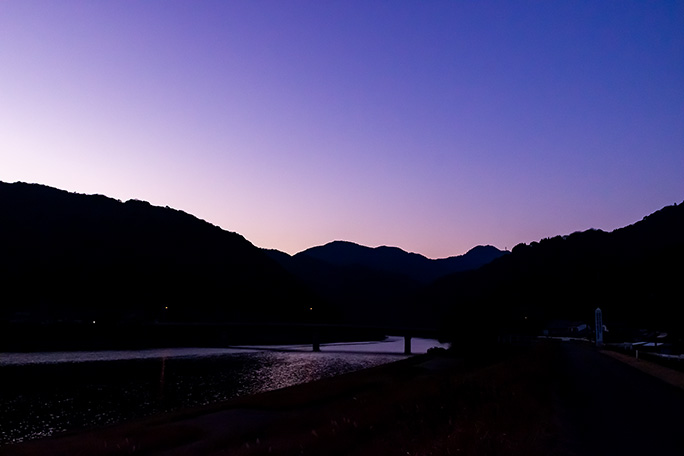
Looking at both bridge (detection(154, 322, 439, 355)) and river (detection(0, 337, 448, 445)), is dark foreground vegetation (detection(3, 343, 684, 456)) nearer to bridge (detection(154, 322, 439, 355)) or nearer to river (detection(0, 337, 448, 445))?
river (detection(0, 337, 448, 445))

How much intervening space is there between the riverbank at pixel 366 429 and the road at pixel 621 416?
77cm

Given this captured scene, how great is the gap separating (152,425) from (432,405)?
65.9 feet

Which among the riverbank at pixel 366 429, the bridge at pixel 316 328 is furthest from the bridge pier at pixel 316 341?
the riverbank at pixel 366 429

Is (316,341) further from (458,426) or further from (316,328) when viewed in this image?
(458,426)

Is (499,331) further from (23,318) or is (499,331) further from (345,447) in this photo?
(23,318)

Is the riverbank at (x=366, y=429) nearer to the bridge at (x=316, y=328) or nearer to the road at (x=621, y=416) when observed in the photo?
the road at (x=621, y=416)

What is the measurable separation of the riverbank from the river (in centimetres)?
975

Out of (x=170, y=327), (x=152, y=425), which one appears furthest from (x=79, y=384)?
(x=170, y=327)

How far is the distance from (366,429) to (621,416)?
9.07 m

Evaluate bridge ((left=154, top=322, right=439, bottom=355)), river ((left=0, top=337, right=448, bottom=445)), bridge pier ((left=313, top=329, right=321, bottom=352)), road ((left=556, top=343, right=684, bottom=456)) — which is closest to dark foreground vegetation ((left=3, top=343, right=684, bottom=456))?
road ((left=556, top=343, right=684, bottom=456))

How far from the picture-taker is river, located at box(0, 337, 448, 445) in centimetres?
4383

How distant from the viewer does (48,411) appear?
4738 cm

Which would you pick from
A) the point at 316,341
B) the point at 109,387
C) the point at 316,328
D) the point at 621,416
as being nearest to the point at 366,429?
the point at 621,416

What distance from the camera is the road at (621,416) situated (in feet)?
50.1
